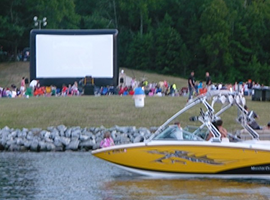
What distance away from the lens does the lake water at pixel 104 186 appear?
18.7m

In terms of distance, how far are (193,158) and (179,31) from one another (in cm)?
6733

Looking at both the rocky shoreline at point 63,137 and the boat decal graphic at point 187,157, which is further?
the rocky shoreline at point 63,137

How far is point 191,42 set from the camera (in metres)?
84.4

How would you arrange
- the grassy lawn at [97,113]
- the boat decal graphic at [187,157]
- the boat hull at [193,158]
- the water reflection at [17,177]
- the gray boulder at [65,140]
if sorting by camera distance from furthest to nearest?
1. the grassy lawn at [97,113]
2. the gray boulder at [65,140]
3. the boat decal graphic at [187,157]
4. the boat hull at [193,158]
5. the water reflection at [17,177]

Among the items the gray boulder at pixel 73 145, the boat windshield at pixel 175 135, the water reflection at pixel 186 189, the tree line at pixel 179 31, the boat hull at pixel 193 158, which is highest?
the tree line at pixel 179 31

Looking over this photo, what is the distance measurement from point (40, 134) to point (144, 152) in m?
11.2

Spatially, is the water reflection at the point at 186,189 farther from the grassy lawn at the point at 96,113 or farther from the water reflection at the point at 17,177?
the grassy lawn at the point at 96,113

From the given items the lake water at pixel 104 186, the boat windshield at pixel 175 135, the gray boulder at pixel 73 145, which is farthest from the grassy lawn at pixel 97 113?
the boat windshield at pixel 175 135

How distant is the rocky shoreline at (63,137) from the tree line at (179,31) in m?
44.6

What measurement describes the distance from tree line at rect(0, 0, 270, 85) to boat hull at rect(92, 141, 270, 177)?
5546 centimetres

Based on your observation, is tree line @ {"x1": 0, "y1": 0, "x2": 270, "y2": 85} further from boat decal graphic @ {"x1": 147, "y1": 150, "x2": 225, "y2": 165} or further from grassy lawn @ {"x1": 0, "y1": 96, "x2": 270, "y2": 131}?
boat decal graphic @ {"x1": 147, "y1": 150, "x2": 225, "y2": 165}

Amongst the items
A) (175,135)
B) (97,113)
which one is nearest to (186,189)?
(175,135)

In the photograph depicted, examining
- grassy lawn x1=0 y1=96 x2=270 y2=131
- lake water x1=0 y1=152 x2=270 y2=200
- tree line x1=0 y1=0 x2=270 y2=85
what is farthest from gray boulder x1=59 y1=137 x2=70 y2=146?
tree line x1=0 y1=0 x2=270 y2=85

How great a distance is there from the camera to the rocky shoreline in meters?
29.7
